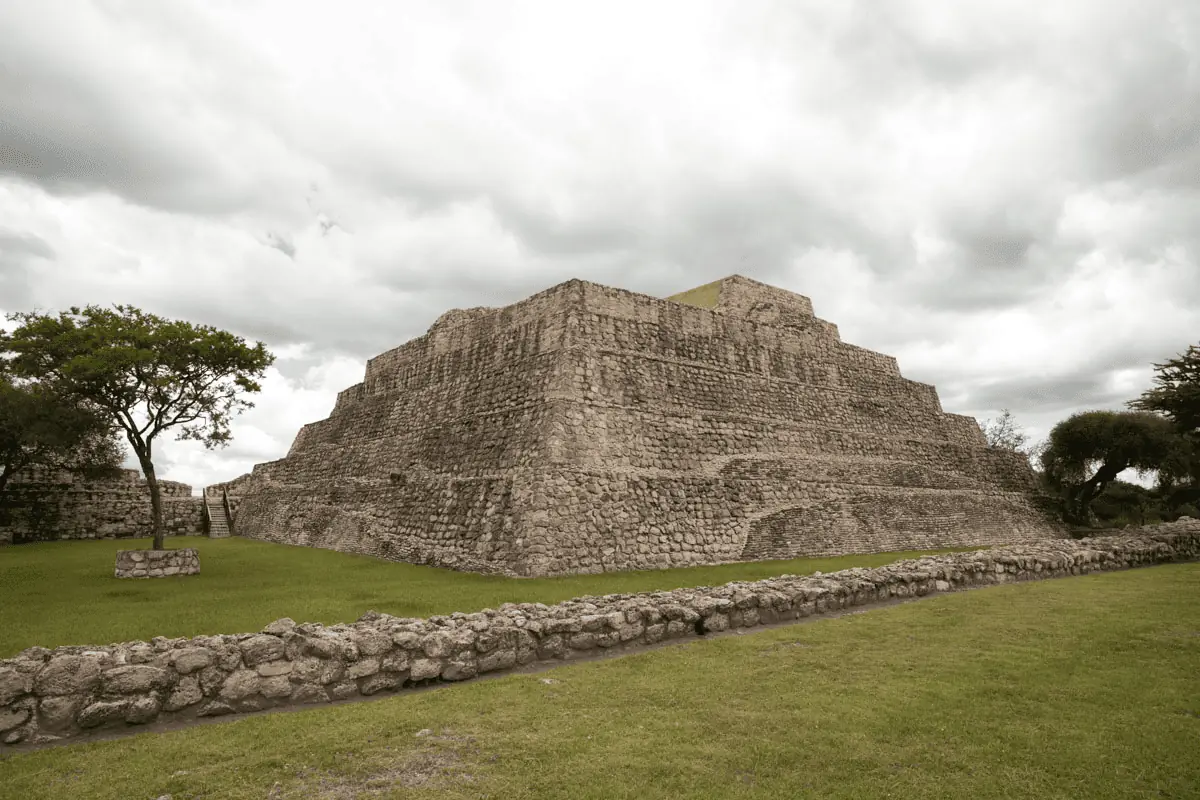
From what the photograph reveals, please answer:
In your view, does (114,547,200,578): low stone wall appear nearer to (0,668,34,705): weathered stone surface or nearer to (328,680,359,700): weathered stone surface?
(0,668,34,705): weathered stone surface

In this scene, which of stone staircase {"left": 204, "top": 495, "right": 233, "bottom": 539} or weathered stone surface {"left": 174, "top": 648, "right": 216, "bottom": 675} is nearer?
weathered stone surface {"left": 174, "top": 648, "right": 216, "bottom": 675}

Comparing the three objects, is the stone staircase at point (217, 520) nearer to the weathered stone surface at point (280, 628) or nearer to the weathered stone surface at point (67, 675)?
the weathered stone surface at point (280, 628)

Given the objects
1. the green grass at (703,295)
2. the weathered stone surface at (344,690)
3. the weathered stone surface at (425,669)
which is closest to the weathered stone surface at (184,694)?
the weathered stone surface at (344,690)

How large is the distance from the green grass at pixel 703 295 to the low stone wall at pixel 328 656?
20.8 m

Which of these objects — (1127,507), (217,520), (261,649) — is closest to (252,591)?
(261,649)

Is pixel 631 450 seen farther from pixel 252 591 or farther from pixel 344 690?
pixel 344 690

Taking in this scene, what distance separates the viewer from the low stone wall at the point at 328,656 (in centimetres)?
583

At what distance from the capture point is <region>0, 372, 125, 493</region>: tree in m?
18.5

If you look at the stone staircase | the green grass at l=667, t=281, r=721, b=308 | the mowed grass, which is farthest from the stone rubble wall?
the green grass at l=667, t=281, r=721, b=308

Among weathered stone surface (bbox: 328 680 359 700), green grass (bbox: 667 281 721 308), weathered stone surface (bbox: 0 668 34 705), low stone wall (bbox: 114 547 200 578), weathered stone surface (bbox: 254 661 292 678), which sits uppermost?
green grass (bbox: 667 281 721 308)

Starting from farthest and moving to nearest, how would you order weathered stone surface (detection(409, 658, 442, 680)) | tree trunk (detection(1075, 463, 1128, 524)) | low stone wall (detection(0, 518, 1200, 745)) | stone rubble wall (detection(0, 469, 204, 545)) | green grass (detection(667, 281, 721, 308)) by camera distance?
tree trunk (detection(1075, 463, 1128, 524)), green grass (detection(667, 281, 721, 308)), stone rubble wall (detection(0, 469, 204, 545)), weathered stone surface (detection(409, 658, 442, 680)), low stone wall (detection(0, 518, 1200, 745))

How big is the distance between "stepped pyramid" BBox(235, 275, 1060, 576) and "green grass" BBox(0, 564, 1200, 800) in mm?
8180

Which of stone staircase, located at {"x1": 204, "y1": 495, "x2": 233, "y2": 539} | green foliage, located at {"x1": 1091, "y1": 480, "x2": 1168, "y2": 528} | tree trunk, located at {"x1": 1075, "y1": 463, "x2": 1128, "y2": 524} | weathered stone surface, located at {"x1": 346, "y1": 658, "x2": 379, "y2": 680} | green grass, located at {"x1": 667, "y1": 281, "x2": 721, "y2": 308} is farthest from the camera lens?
green foliage, located at {"x1": 1091, "y1": 480, "x2": 1168, "y2": 528}

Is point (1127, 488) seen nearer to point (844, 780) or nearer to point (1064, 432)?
point (1064, 432)
